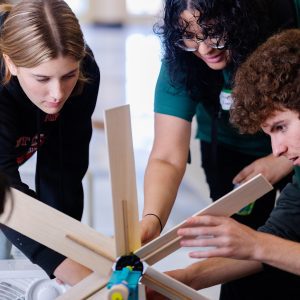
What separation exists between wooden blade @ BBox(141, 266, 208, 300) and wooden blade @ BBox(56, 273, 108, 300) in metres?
0.07

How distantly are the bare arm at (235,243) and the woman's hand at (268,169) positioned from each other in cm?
53

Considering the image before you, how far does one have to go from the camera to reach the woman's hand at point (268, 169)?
1782 millimetres

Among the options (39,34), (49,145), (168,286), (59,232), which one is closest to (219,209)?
(168,286)

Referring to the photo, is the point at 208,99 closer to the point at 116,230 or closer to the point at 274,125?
the point at 274,125

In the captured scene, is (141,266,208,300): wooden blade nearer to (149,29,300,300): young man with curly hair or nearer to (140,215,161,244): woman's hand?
(149,29,300,300): young man with curly hair

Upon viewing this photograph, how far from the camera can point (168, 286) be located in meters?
1.17

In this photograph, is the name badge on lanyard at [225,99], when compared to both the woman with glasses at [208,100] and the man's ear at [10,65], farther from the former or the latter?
the man's ear at [10,65]


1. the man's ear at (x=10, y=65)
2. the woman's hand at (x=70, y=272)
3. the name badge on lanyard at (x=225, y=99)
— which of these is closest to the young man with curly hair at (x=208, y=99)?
the name badge on lanyard at (x=225, y=99)

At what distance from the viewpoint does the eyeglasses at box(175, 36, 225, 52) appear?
54.8 inches

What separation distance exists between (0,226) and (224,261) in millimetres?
499

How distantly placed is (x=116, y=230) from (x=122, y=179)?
9 centimetres

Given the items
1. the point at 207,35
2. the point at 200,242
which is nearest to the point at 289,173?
the point at 207,35

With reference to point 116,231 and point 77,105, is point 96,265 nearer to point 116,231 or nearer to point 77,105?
point 116,231

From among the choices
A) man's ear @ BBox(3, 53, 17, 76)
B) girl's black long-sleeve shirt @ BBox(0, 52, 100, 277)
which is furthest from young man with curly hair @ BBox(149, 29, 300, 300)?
man's ear @ BBox(3, 53, 17, 76)
